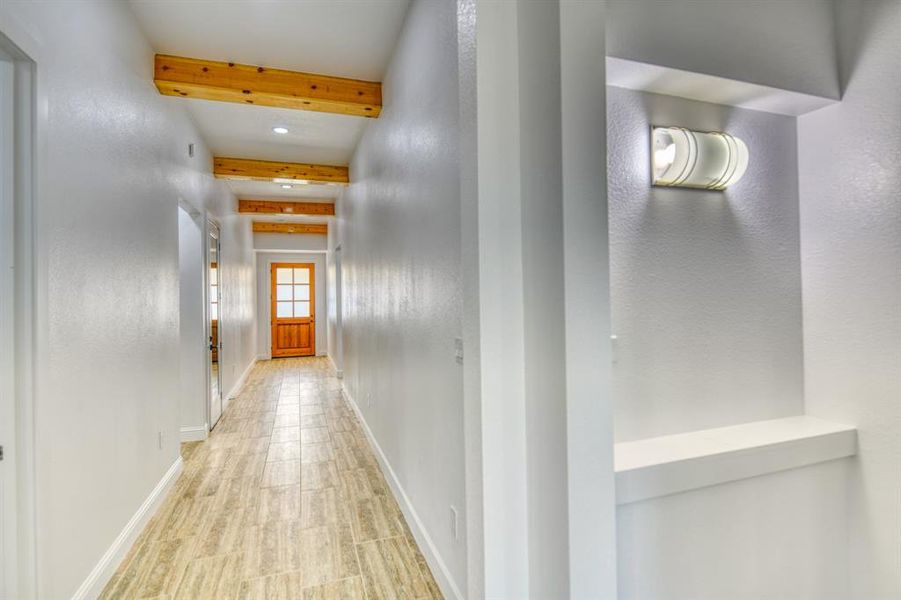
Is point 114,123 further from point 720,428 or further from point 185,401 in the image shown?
point 720,428

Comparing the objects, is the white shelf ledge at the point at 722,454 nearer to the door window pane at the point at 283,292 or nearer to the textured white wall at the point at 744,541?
the textured white wall at the point at 744,541

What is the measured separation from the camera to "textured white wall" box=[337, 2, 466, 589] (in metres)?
1.71

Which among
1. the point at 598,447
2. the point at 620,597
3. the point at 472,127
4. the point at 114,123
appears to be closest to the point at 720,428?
the point at 620,597

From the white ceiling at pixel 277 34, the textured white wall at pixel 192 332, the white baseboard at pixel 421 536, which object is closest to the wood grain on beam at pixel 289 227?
the textured white wall at pixel 192 332

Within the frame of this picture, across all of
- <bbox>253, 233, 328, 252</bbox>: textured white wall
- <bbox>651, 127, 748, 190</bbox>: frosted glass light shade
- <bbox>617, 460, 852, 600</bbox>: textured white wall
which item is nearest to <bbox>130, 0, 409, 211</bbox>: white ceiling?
<bbox>651, 127, 748, 190</bbox>: frosted glass light shade

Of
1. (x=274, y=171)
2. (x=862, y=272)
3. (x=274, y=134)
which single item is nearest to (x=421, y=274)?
(x=862, y=272)

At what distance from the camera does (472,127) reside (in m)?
1.14

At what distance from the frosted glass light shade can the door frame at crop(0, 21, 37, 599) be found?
2.21m

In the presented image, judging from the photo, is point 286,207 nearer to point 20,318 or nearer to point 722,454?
point 20,318

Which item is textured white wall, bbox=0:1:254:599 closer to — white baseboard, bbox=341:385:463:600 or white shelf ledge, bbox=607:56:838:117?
white baseboard, bbox=341:385:463:600

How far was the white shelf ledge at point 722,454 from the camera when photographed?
1.35 m

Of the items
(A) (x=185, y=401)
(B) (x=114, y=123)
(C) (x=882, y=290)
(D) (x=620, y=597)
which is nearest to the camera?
(D) (x=620, y=597)

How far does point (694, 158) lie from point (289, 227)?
26.5 ft

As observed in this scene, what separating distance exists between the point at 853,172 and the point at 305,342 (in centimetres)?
954
